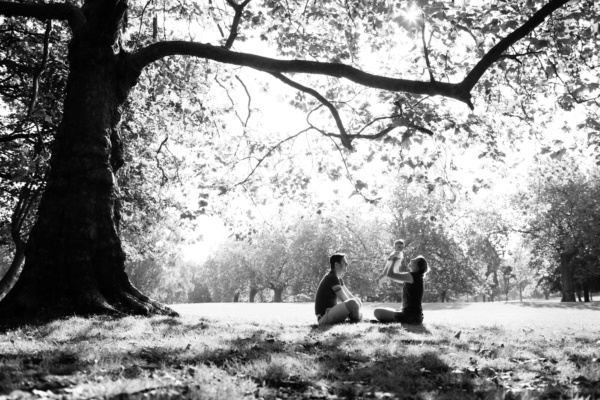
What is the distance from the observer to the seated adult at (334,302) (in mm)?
9836

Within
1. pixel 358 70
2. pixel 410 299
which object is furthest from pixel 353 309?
pixel 358 70

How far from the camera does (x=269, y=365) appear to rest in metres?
4.65

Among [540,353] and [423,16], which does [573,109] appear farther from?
[540,353]

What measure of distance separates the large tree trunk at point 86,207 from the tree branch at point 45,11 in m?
0.26

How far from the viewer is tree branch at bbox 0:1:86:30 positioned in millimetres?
9281

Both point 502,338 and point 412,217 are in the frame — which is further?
point 412,217

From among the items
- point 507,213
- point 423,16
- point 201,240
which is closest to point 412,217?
point 507,213

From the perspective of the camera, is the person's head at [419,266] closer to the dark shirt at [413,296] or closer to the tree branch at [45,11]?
the dark shirt at [413,296]

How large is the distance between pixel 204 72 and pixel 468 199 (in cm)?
944

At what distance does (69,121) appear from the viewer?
9133 mm

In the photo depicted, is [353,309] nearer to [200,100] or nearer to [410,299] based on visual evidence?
[410,299]

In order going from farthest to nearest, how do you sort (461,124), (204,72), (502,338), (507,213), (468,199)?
(507,213) → (204,72) → (468,199) → (461,124) → (502,338)

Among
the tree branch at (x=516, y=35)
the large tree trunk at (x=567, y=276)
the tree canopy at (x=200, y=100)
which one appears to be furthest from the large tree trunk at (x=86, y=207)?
the large tree trunk at (x=567, y=276)

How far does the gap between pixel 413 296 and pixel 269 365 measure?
660 centimetres
